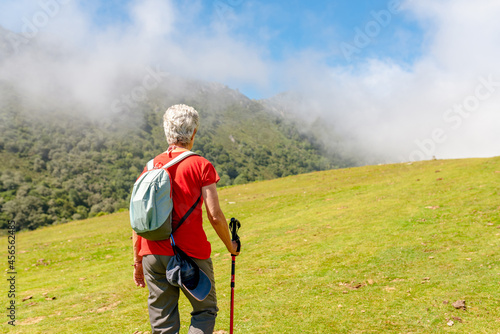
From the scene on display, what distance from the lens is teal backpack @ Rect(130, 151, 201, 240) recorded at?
370cm

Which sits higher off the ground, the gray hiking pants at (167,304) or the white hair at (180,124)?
the white hair at (180,124)

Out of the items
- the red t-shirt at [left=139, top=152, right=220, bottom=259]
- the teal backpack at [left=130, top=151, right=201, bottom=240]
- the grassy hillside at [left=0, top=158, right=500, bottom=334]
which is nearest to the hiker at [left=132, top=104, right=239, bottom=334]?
the red t-shirt at [left=139, top=152, right=220, bottom=259]

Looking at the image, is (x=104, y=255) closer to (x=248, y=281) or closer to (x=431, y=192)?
(x=248, y=281)

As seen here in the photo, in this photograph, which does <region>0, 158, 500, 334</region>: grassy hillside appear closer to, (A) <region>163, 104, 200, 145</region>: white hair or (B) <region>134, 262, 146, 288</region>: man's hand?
(B) <region>134, 262, 146, 288</region>: man's hand

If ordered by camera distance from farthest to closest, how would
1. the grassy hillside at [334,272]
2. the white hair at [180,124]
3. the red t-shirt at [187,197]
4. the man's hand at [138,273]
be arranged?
the grassy hillside at [334,272]
the man's hand at [138,273]
the white hair at [180,124]
the red t-shirt at [187,197]

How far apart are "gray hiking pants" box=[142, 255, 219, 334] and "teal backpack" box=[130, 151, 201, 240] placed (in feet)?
1.32

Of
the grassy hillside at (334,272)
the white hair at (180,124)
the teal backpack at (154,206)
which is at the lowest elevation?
the grassy hillside at (334,272)

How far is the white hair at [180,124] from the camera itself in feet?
13.4

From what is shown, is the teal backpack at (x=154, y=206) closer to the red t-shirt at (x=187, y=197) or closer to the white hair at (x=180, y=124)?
the red t-shirt at (x=187, y=197)

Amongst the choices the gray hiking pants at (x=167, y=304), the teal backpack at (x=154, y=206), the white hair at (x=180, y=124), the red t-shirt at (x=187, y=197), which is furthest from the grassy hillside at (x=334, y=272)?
the white hair at (x=180, y=124)

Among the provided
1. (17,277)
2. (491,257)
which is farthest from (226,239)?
(17,277)

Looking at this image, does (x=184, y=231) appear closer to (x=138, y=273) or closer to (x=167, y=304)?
(x=167, y=304)

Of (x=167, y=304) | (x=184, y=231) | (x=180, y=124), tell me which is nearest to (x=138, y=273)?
(x=167, y=304)

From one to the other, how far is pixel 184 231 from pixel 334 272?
291 inches
